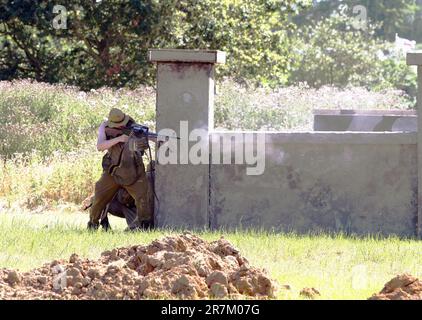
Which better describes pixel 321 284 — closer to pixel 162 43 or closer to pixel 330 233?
pixel 330 233

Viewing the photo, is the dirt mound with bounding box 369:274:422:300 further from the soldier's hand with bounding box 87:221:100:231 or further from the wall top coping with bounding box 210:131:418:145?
the soldier's hand with bounding box 87:221:100:231

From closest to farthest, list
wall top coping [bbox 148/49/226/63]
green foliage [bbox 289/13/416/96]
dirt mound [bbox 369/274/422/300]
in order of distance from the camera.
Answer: dirt mound [bbox 369/274/422/300] < wall top coping [bbox 148/49/226/63] < green foliage [bbox 289/13/416/96]

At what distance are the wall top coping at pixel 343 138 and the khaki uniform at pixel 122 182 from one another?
1.25 m

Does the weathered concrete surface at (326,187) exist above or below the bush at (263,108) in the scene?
below

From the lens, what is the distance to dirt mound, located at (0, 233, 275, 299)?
8.62 m

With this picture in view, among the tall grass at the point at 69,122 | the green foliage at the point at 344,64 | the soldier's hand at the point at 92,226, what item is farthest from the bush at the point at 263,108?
the green foliage at the point at 344,64

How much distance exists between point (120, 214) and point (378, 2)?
2013 inches

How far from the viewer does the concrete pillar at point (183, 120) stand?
14070 mm

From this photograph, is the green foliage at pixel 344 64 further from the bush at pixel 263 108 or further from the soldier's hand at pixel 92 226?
the soldier's hand at pixel 92 226

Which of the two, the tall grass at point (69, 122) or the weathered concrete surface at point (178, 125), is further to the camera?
the tall grass at point (69, 122)

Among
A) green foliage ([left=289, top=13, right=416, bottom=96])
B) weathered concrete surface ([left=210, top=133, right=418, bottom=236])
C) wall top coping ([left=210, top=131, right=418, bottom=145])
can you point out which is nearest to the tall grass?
weathered concrete surface ([left=210, top=133, right=418, bottom=236])

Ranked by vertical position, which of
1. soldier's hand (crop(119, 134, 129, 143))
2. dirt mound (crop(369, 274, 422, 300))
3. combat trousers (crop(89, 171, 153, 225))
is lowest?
dirt mound (crop(369, 274, 422, 300))

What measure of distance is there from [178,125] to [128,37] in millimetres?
15226

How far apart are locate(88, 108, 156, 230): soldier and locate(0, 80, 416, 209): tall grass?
3.73 metres
